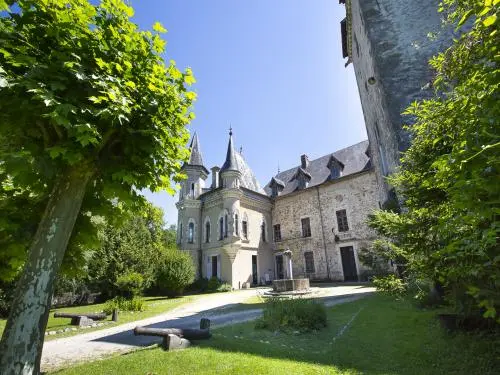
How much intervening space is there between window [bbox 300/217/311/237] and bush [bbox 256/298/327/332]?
58.1ft

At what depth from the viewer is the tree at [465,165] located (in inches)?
78.6

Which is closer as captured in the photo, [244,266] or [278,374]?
[278,374]

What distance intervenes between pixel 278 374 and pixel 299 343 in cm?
195

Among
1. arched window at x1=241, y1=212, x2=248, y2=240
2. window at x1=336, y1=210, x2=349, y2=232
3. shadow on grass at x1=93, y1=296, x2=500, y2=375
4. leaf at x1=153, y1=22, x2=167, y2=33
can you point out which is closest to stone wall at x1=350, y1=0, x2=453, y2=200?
shadow on grass at x1=93, y1=296, x2=500, y2=375

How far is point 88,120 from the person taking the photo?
10.8 feet

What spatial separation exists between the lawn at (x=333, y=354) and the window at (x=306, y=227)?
1820 cm

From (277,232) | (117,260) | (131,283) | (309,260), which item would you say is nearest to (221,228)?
(277,232)

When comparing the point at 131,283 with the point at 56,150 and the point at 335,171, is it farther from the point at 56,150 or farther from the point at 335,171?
the point at 335,171

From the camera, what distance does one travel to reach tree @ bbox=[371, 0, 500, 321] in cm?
200

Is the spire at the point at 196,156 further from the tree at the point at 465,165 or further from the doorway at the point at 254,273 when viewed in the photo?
the tree at the point at 465,165

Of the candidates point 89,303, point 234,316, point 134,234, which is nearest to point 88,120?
point 234,316

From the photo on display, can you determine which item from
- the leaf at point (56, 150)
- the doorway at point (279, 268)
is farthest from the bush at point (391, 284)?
the doorway at point (279, 268)

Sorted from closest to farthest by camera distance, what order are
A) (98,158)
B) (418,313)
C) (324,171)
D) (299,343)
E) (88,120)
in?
(88,120) → (98,158) → (299,343) → (418,313) → (324,171)

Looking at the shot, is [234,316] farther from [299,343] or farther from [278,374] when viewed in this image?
[278,374]
